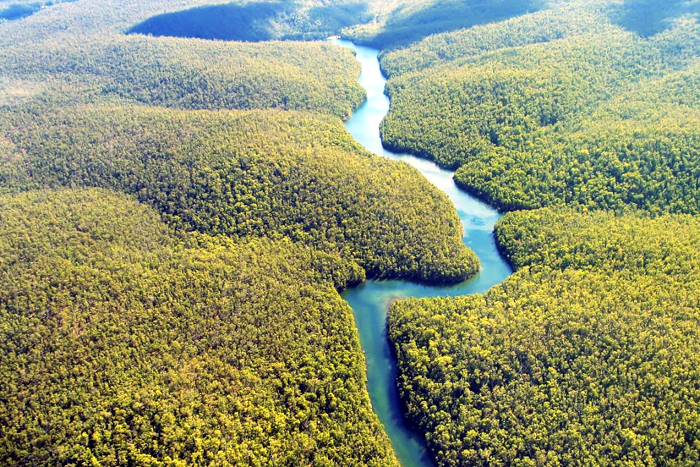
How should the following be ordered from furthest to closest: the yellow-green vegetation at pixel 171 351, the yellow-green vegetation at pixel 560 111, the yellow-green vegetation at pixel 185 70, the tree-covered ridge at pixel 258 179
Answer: the yellow-green vegetation at pixel 185 70 → the yellow-green vegetation at pixel 560 111 → the tree-covered ridge at pixel 258 179 → the yellow-green vegetation at pixel 171 351

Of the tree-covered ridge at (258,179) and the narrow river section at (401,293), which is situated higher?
the tree-covered ridge at (258,179)

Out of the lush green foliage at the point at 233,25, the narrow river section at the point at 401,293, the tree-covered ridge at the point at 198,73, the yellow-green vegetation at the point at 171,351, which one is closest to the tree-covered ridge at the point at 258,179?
the narrow river section at the point at 401,293

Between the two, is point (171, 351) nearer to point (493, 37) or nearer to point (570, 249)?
point (570, 249)

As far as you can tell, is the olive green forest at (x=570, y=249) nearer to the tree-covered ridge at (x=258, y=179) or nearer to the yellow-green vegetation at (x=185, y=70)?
the tree-covered ridge at (x=258, y=179)

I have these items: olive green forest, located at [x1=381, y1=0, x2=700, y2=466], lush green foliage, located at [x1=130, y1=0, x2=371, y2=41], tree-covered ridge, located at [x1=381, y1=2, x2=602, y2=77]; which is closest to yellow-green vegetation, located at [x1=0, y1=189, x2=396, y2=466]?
olive green forest, located at [x1=381, y1=0, x2=700, y2=466]

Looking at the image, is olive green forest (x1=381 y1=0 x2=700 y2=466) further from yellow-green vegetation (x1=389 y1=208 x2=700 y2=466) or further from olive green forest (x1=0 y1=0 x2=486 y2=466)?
olive green forest (x1=0 y1=0 x2=486 y2=466)

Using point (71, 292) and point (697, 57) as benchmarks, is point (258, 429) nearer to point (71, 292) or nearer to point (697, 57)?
point (71, 292)
